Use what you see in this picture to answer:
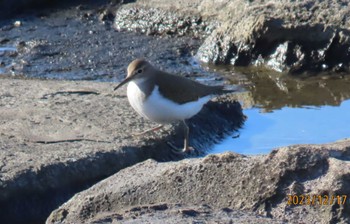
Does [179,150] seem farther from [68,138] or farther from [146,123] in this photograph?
[68,138]

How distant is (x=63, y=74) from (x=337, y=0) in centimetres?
313

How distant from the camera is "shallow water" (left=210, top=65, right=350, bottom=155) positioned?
8070 mm

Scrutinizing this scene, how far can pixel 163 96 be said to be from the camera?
7539mm

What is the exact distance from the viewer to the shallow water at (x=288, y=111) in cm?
807

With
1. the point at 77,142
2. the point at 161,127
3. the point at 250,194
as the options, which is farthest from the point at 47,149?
the point at 250,194

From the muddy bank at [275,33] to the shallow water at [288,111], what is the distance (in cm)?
22

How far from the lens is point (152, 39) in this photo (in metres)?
11.3

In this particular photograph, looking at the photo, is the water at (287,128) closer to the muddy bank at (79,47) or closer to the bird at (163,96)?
the bird at (163,96)

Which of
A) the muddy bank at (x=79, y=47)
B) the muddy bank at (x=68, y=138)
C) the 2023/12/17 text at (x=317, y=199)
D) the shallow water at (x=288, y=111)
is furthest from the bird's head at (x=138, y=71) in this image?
the 2023/12/17 text at (x=317, y=199)

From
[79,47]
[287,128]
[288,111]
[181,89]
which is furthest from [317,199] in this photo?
[79,47]

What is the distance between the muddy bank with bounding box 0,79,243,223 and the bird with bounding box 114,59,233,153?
0.50 feet

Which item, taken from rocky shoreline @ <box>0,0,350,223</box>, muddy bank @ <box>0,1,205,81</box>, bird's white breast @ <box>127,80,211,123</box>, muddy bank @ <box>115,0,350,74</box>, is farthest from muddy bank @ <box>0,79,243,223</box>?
muddy bank @ <box>115,0,350,74</box>

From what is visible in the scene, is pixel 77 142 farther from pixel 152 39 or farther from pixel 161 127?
pixel 152 39

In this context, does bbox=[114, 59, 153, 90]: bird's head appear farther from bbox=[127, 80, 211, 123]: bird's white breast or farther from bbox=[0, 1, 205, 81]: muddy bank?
bbox=[0, 1, 205, 81]: muddy bank
